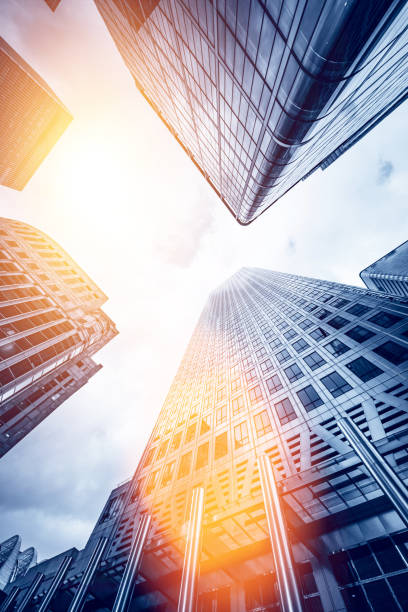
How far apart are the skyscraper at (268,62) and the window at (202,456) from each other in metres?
23.8

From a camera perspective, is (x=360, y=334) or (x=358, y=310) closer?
(x=360, y=334)

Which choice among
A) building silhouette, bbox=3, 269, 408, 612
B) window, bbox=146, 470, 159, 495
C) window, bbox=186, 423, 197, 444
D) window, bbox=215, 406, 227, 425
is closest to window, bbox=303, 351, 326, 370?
building silhouette, bbox=3, 269, 408, 612

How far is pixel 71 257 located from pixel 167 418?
173 ft

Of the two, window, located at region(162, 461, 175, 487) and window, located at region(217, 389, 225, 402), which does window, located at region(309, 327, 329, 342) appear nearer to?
window, located at region(217, 389, 225, 402)

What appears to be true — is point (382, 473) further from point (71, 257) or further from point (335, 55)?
point (71, 257)

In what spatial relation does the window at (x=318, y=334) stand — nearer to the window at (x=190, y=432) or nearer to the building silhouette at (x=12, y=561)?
the window at (x=190, y=432)

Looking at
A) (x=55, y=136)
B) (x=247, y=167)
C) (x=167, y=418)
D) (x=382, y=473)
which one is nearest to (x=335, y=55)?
(x=247, y=167)

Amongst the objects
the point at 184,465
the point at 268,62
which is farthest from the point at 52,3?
the point at 184,465

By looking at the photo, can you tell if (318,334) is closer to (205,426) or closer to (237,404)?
(237,404)

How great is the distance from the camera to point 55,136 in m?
94.8

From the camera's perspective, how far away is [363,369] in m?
19.2

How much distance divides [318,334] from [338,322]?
2.39 metres

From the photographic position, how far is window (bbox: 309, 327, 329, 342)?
1042 inches

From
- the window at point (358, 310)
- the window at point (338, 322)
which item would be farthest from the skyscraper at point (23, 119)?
the window at point (358, 310)
